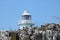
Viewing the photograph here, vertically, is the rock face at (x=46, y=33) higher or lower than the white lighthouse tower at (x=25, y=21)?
lower

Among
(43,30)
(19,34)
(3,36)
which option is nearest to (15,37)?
(19,34)

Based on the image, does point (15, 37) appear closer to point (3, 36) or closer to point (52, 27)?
point (3, 36)

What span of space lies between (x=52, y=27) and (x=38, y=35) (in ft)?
7.57

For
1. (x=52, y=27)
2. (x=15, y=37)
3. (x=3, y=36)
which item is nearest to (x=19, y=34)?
(x=15, y=37)

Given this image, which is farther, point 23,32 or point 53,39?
point 23,32

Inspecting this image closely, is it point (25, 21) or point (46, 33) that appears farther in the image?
point (25, 21)

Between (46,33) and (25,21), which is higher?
(25,21)

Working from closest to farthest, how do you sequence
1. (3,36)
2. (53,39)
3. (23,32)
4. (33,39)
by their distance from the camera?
(53,39) → (33,39) → (23,32) → (3,36)

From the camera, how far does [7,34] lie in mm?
76125

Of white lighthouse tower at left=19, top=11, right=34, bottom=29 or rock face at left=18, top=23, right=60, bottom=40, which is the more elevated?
white lighthouse tower at left=19, top=11, right=34, bottom=29

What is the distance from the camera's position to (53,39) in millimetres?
57219

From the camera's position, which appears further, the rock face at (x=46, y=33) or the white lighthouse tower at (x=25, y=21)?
the white lighthouse tower at (x=25, y=21)

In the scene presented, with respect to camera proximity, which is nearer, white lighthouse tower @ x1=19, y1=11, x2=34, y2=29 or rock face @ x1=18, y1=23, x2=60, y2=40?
rock face @ x1=18, y1=23, x2=60, y2=40

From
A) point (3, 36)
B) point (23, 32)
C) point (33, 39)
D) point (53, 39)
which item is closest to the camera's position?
point (53, 39)
